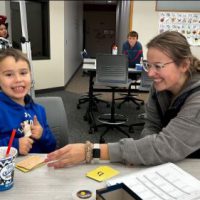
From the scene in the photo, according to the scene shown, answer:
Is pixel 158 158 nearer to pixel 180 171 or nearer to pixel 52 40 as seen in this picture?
pixel 180 171

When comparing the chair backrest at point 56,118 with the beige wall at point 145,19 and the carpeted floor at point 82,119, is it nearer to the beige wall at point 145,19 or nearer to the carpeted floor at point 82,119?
the carpeted floor at point 82,119

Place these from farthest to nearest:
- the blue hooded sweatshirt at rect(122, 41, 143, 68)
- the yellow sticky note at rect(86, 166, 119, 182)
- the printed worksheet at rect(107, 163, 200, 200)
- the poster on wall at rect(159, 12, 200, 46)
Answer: the poster on wall at rect(159, 12, 200, 46), the blue hooded sweatshirt at rect(122, 41, 143, 68), the yellow sticky note at rect(86, 166, 119, 182), the printed worksheet at rect(107, 163, 200, 200)

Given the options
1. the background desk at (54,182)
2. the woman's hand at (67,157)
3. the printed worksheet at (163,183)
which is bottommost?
the background desk at (54,182)

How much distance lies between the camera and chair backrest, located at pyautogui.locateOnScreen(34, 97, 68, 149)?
5.11 ft

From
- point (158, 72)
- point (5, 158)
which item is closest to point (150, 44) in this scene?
point (158, 72)

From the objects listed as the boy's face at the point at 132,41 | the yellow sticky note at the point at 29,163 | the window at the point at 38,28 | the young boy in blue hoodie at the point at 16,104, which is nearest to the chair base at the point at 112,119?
the boy's face at the point at 132,41

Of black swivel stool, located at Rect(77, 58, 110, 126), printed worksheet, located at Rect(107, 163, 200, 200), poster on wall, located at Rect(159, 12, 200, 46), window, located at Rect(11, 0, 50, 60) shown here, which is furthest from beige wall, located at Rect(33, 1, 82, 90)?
printed worksheet, located at Rect(107, 163, 200, 200)

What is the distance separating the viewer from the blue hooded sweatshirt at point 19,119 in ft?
4.21

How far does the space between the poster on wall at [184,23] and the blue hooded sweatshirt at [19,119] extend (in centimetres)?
485

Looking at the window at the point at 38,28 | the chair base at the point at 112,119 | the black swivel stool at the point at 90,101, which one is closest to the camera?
the chair base at the point at 112,119

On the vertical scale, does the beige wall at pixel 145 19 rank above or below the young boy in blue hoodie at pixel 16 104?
above

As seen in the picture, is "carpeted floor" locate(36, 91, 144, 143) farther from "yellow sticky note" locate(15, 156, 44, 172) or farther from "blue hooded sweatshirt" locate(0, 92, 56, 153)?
"yellow sticky note" locate(15, 156, 44, 172)

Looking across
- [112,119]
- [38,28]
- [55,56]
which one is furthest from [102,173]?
[38,28]

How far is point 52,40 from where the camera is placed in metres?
5.38
